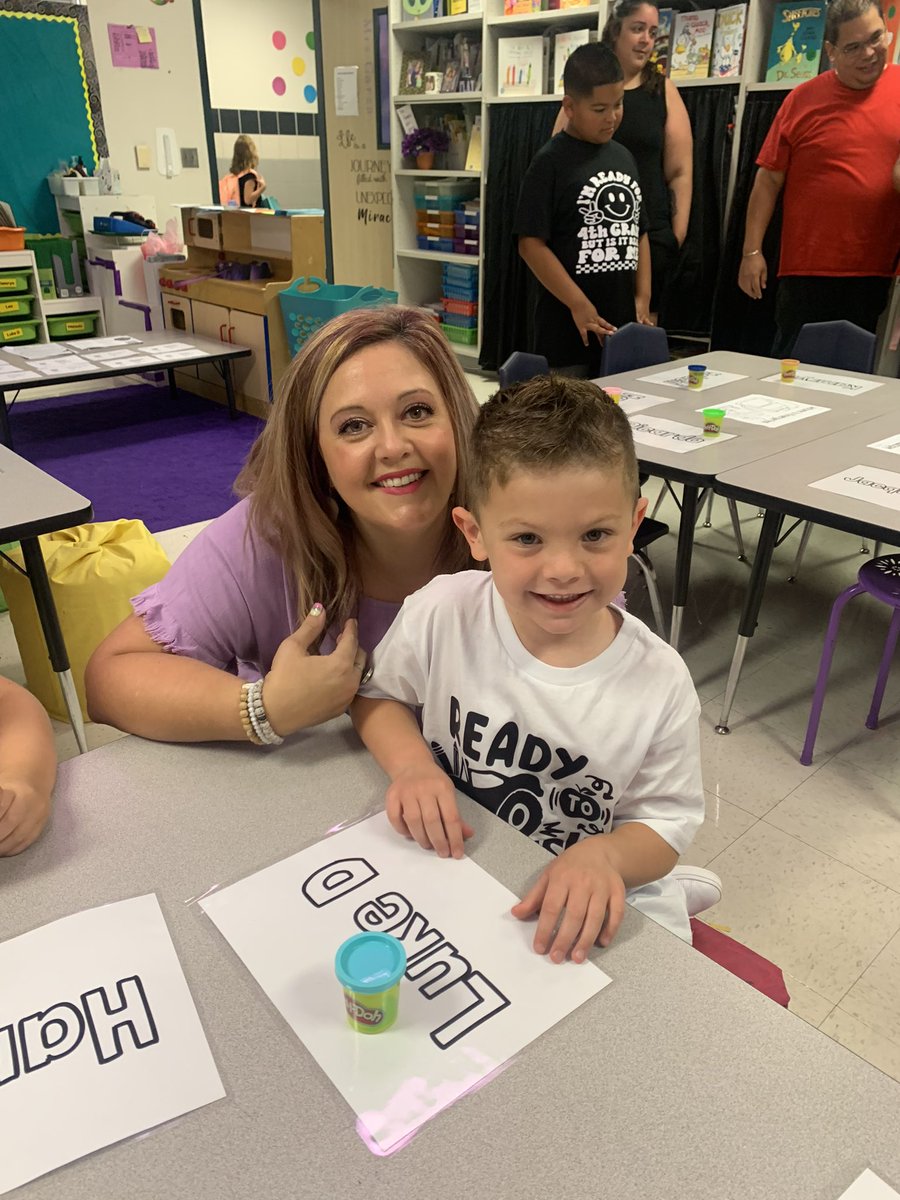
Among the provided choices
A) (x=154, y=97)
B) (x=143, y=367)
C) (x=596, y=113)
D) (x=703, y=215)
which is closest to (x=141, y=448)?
(x=143, y=367)

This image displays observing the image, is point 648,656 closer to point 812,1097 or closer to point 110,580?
point 812,1097

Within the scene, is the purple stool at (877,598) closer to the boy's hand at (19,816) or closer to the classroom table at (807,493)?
the classroom table at (807,493)

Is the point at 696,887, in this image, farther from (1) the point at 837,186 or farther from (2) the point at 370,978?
(1) the point at 837,186

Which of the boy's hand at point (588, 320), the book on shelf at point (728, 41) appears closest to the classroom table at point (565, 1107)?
the boy's hand at point (588, 320)

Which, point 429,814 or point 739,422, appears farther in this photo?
point 739,422

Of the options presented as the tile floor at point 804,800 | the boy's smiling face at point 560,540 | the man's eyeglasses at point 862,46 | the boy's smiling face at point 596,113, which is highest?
the man's eyeglasses at point 862,46

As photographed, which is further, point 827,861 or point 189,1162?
point 827,861

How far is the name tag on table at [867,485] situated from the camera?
6.17 feet

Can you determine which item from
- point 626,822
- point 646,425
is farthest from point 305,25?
point 626,822

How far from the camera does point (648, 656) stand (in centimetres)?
93

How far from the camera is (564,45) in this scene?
4746 millimetres

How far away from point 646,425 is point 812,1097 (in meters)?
2.02

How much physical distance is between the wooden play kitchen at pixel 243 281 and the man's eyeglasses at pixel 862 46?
2.70 meters

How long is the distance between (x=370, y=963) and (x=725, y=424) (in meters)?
2.14
